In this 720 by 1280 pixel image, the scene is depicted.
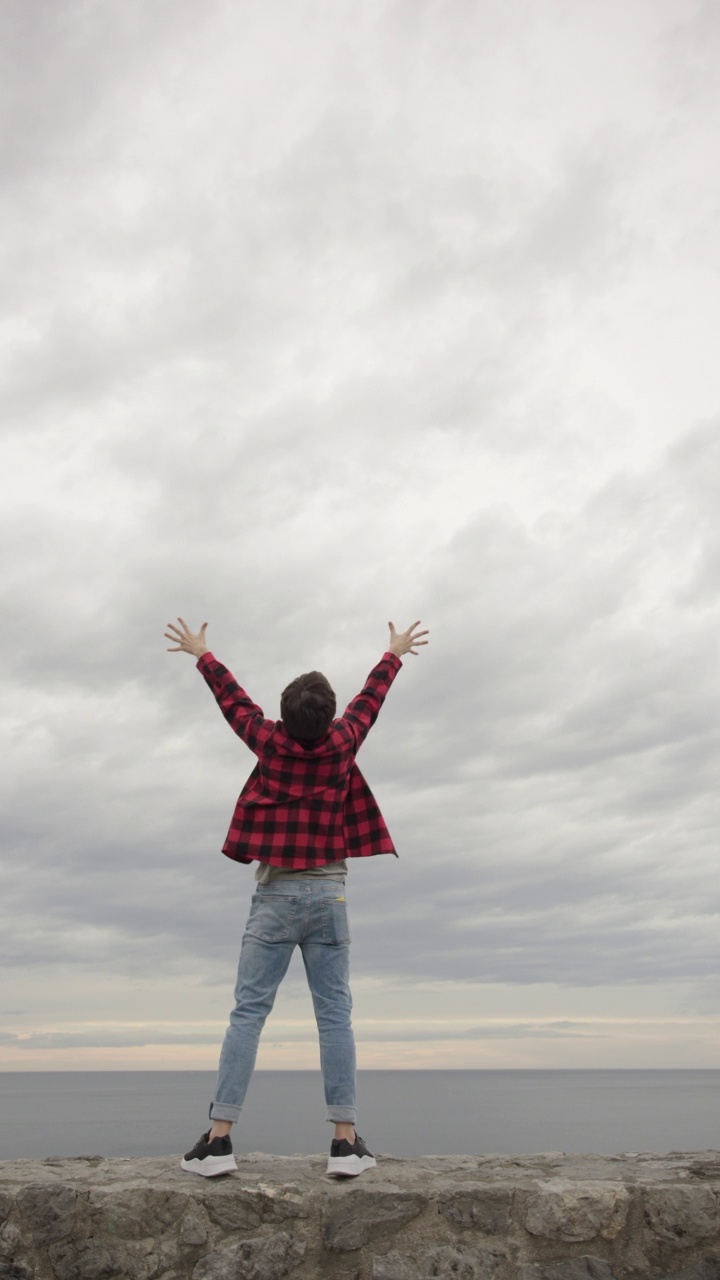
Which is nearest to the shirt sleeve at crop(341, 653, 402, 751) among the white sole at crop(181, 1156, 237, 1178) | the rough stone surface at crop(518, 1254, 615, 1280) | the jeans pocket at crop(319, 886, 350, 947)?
the jeans pocket at crop(319, 886, 350, 947)

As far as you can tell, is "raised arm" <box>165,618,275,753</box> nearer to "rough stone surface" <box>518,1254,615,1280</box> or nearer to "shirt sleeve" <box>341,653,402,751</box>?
"shirt sleeve" <box>341,653,402,751</box>

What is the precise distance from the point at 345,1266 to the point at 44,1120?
391 ft

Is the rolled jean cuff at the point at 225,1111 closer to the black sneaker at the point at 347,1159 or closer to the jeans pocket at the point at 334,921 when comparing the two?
the black sneaker at the point at 347,1159

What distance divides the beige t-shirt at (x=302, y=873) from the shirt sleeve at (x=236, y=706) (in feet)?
1.80

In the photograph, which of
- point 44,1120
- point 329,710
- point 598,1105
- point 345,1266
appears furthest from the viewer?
point 598,1105

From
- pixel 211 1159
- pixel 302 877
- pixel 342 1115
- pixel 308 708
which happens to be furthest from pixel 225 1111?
pixel 308 708

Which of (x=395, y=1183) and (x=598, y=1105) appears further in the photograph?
(x=598, y=1105)

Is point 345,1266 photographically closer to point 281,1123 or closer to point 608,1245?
point 608,1245

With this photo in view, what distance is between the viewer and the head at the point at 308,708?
4.30 metres

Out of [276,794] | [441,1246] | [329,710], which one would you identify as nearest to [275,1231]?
[441,1246]

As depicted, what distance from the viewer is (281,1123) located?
3706 inches

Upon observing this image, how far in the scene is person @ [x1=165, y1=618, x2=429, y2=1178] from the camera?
410 cm

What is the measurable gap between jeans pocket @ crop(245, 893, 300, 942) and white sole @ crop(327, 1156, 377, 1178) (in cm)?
97

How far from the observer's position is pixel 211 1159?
4.08m
